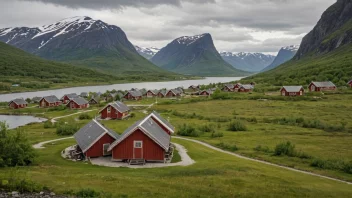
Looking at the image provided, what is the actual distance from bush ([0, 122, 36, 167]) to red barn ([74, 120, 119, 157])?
6.10 metres

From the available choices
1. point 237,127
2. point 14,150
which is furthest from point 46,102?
point 14,150

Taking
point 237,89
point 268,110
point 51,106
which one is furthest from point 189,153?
→ point 237,89

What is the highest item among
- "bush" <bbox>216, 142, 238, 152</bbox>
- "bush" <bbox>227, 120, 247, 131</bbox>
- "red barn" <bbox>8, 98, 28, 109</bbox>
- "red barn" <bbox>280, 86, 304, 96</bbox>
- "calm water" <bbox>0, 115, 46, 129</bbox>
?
"red barn" <bbox>280, 86, 304, 96</bbox>

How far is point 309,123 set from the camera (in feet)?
227

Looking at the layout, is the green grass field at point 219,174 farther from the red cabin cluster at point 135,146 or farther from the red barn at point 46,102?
the red barn at point 46,102

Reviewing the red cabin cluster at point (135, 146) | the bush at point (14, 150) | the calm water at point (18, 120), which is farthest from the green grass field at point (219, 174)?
the calm water at point (18, 120)

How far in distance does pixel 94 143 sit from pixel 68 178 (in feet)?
44.4

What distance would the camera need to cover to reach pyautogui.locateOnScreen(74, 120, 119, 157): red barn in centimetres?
3947

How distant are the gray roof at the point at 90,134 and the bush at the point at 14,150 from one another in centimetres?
608

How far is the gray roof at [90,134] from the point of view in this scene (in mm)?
39562

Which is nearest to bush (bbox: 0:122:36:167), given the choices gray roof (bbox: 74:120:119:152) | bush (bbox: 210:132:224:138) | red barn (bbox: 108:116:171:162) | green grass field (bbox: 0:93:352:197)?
green grass field (bbox: 0:93:352:197)

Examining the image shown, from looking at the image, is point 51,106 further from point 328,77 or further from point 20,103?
point 328,77

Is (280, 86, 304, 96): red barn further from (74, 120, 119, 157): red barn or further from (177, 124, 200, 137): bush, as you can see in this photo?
(74, 120, 119, 157): red barn

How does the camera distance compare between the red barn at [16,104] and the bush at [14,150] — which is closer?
the bush at [14,150]
